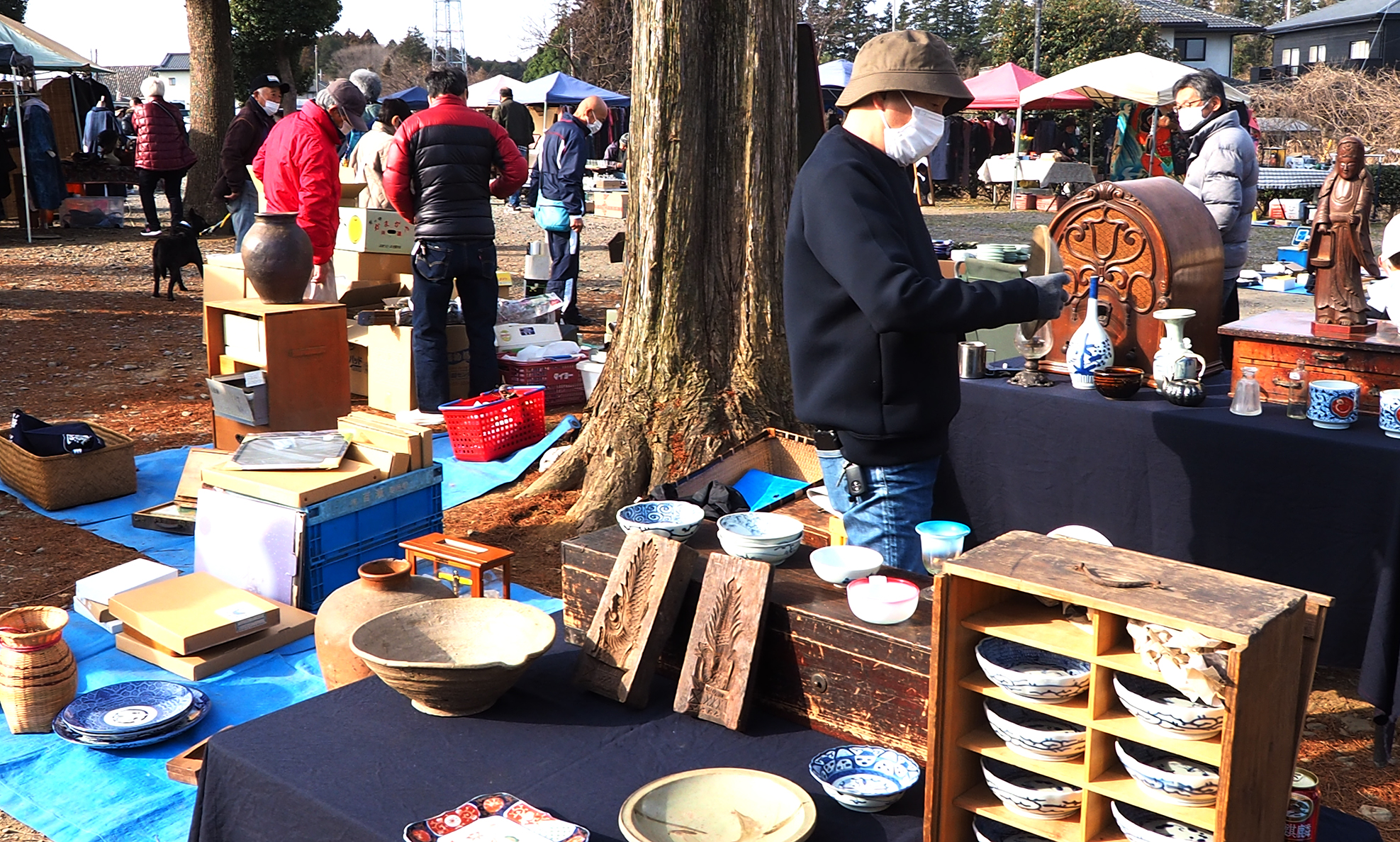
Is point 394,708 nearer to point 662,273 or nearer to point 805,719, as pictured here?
point 805,719

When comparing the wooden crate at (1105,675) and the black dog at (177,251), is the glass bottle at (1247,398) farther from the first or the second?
the black dog at (177,251)

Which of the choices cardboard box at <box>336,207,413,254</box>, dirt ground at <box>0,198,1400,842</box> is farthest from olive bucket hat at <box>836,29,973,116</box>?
cardboard box at <box>336,207,413,254</box>

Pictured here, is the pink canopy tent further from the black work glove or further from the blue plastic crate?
the black work glove

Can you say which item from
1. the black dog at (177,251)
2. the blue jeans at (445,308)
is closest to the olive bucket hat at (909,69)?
the blue jeans at (445,308)

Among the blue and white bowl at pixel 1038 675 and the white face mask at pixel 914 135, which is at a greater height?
the white face mask at pixel 914 135

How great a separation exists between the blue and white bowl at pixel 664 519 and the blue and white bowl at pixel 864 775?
60 cm

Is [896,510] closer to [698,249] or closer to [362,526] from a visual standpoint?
[362,526]

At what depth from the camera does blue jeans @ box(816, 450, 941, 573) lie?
2721 millimetres

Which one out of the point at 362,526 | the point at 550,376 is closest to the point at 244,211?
the point at 550,376

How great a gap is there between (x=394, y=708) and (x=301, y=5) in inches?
1299

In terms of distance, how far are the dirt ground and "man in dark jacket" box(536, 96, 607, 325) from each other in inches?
21.4

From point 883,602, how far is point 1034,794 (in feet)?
1.42

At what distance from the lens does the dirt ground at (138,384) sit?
3.48 metres

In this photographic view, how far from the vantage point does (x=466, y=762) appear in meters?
2.05
